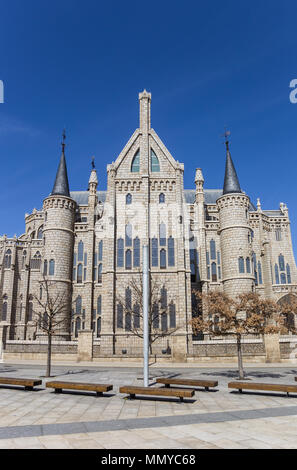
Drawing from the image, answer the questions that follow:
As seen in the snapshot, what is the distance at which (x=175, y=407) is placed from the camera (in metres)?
10.8

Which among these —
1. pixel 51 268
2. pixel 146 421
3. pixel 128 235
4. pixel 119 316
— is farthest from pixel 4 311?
pixel 146 421

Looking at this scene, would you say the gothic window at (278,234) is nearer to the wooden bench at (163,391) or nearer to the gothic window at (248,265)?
the gothic window at (248,265)

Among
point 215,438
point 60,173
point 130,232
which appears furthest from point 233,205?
point 215,438

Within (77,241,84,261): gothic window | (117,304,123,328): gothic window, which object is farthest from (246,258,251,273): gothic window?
(77,241,84,261): gothic window

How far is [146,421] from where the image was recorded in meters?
8.84

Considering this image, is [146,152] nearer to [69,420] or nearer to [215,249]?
[215,249]

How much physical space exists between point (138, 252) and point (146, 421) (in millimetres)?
27693

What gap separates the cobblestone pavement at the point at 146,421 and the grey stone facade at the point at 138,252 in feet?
59.0

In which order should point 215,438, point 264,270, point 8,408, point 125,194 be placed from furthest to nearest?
1. point 264,270
2. point 125,194
3. point 8,408
4. point 215,438

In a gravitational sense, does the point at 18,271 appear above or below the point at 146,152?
below

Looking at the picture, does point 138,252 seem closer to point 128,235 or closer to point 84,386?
point 128,235

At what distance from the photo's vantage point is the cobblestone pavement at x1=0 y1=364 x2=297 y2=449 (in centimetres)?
688

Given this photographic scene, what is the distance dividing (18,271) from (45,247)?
26.6 feet

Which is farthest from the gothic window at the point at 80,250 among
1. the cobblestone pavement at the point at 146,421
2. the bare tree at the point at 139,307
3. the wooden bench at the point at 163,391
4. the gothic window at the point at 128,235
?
the wooden bench at the point at 163,391
